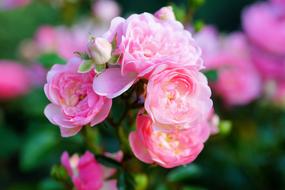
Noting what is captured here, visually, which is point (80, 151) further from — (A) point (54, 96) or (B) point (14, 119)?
(B) point (14, 119)

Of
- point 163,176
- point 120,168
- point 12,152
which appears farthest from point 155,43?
point 12,152

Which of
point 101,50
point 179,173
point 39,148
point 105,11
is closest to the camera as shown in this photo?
point 101,50

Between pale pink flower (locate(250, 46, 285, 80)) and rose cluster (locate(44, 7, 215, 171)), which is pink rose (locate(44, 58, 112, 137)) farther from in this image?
pale pink flower (locate(250, 46, 285, 80))

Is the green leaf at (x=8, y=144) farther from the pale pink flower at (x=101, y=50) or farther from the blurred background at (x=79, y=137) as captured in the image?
the pale pink flower at (x=101, y=50)

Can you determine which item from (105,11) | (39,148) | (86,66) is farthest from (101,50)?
(105,11)

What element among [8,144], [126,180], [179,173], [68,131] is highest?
[68,131]

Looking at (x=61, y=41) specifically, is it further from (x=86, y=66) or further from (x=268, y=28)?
(x=86, y=66)

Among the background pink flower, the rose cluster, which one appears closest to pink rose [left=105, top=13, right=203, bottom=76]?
the rose cluster
